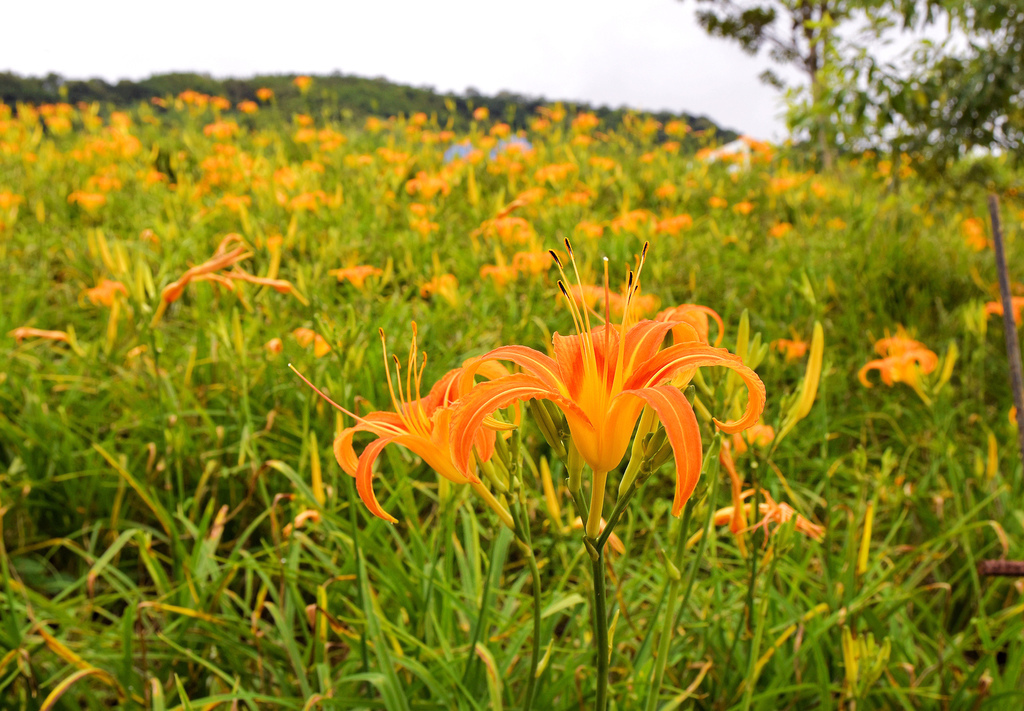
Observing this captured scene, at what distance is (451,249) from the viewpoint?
133 inches

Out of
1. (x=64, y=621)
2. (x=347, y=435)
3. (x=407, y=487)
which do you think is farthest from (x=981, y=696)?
(x=64, y=621)

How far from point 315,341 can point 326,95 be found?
5.72 m

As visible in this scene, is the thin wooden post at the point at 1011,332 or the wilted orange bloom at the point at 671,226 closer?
the thin wooden post at the point at 1011,332

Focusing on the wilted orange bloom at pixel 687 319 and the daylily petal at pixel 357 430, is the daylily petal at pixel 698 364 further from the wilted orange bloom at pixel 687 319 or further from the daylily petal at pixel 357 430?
the daylily petal at pixel 357 430

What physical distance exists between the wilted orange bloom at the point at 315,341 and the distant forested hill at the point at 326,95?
15.0ft

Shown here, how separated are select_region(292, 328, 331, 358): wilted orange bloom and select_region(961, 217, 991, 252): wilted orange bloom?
3864 millimetres

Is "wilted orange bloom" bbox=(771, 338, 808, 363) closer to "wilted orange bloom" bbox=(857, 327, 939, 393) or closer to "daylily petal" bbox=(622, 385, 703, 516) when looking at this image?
"wilted orange bloom" bbox=(857, 327, 939, 393)

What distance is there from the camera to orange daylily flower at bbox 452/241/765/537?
1.67 ft

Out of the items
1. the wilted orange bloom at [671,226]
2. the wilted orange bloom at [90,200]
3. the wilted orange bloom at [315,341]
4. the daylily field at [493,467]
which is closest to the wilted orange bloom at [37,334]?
the daylily field at [493,467]

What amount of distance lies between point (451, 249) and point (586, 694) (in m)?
2.57

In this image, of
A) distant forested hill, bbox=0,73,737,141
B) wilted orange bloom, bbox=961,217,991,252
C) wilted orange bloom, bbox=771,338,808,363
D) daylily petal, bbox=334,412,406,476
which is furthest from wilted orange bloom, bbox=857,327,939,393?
distant forested hill, bbox=0,73,737,141

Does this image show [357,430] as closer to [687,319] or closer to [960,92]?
[687,319]

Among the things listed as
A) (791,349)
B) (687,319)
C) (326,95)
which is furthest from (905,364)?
(326,95)

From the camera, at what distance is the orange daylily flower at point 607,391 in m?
0.51
